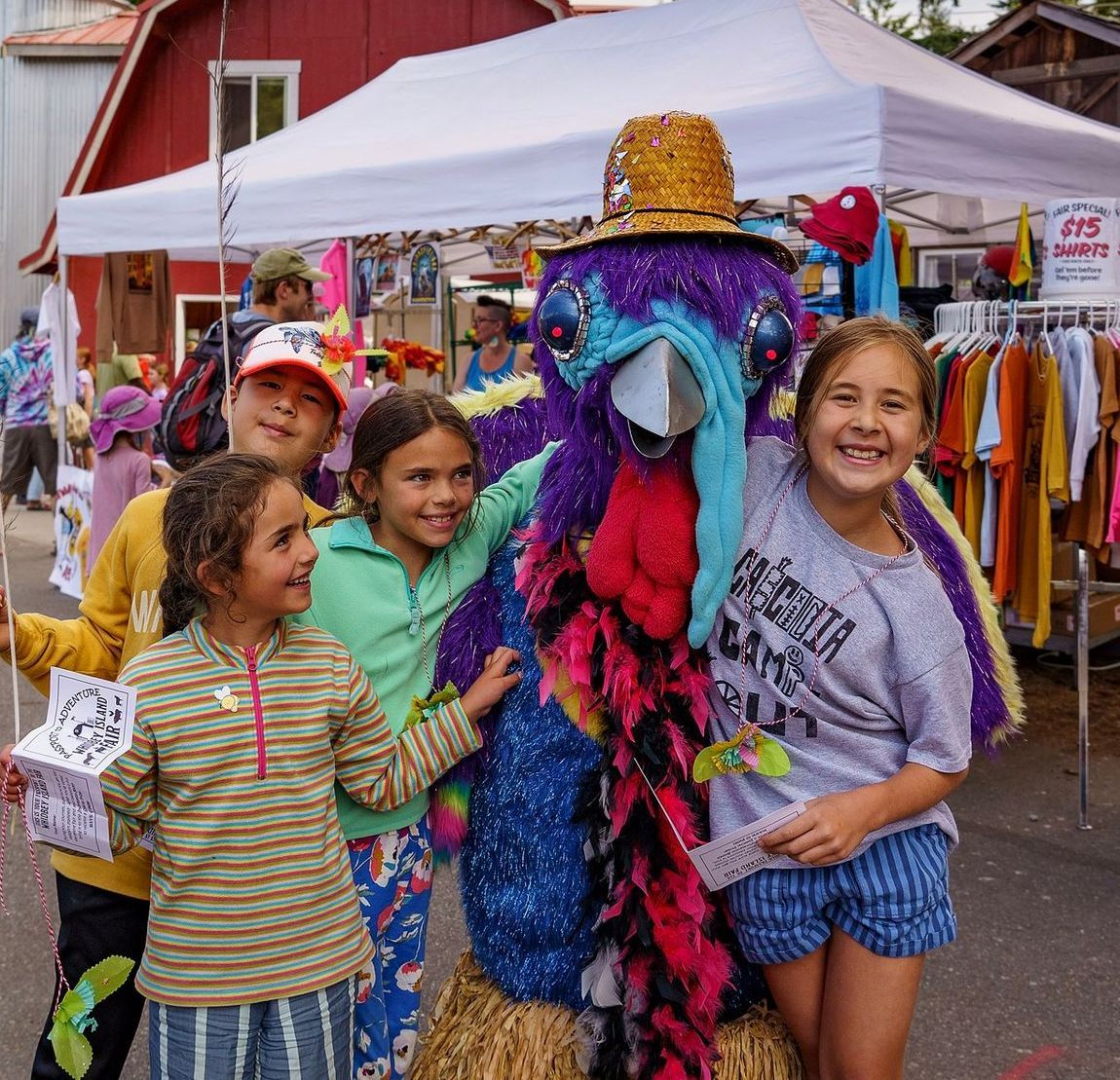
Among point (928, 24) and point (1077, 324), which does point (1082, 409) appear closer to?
point (1077, 324)

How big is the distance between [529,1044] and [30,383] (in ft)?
24.5

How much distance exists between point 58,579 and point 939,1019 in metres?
6.79

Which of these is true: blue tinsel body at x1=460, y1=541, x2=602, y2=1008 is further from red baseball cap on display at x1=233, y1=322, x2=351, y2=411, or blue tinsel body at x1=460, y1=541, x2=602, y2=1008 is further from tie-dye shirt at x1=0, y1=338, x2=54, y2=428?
tie-dye shirt at x1=0, y1=338, x2=54, y2=428

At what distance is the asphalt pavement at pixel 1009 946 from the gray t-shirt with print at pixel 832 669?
143 cm

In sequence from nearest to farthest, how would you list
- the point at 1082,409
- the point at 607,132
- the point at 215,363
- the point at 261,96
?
the point at 215,363 → the point at 1082,409 → the point at 607,132 → the point at 261,96

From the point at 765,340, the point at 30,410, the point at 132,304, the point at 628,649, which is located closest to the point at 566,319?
the point at 765,340

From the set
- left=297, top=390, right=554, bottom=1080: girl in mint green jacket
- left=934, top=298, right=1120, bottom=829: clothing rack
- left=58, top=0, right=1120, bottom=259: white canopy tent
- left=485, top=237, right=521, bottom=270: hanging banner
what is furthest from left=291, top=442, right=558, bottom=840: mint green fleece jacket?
left=485, top=237, right=521, bottom=270: hanging banner

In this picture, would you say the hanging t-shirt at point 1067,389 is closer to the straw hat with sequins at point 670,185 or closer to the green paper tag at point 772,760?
the straw hat with sequins at point 670,185

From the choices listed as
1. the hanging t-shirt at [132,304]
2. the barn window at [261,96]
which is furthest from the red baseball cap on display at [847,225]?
the barn window at [261,96]

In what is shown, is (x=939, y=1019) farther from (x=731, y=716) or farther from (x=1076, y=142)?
(x=1076, y=142)

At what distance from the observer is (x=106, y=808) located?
1526 millimetres

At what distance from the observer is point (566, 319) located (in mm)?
1562

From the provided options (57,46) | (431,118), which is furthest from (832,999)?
(57,46)

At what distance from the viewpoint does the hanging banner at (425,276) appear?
6.65m
